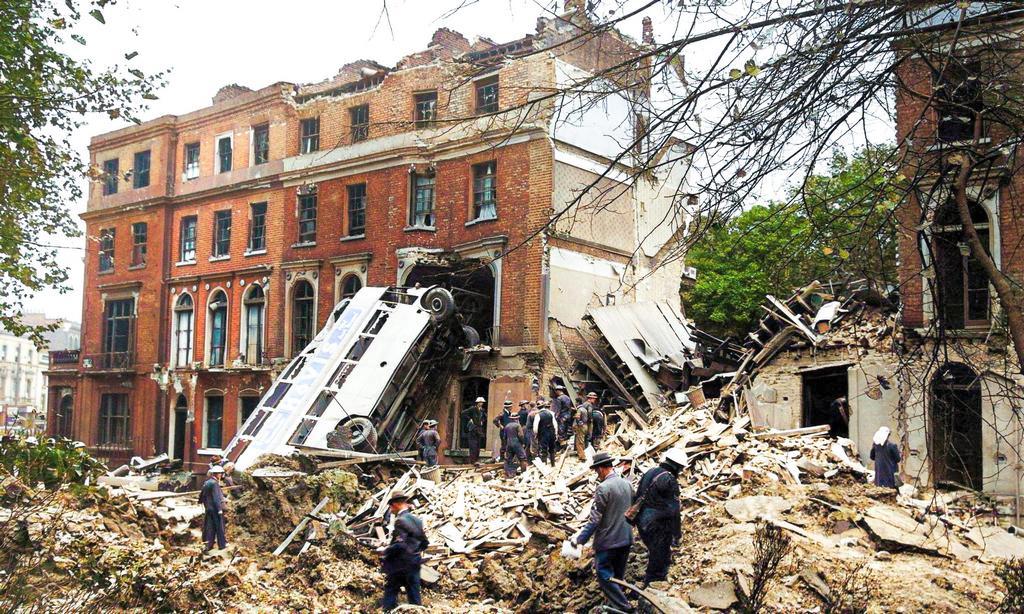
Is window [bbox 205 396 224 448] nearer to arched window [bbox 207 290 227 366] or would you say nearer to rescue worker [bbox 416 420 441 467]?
arched window [bbox 207 290 227 366]

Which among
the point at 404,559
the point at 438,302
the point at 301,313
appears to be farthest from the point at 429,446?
the point at 301,313

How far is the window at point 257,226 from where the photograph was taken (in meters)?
30.9

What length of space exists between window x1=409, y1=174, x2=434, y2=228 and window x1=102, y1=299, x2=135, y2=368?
14377 mm

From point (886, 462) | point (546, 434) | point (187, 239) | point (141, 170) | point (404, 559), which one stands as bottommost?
point (404, 559)

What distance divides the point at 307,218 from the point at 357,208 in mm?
2448

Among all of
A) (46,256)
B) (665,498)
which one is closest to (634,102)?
(665,498)

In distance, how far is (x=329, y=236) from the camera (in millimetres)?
28656

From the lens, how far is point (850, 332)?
19.6 metres

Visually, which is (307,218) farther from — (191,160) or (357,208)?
(191,160)

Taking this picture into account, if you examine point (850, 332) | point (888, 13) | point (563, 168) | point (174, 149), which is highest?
point (174, 149)

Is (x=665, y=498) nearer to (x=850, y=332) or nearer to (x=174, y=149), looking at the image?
(x=850, y=332)

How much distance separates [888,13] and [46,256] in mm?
12501

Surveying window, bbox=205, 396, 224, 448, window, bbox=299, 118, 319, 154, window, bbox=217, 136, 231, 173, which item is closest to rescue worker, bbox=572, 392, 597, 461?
window, bbox=299, 118, 319, 154

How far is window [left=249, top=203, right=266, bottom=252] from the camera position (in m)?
30.9
